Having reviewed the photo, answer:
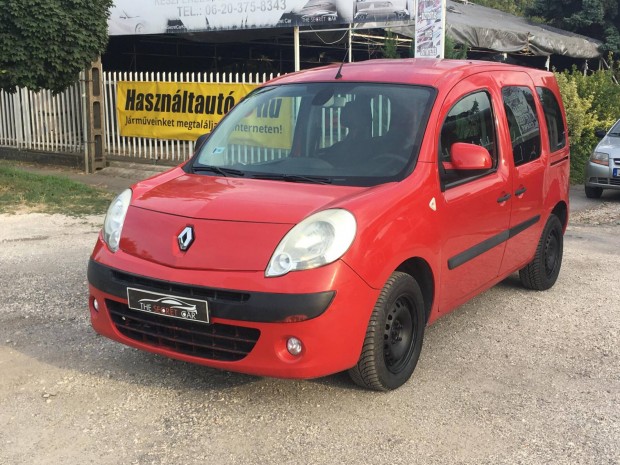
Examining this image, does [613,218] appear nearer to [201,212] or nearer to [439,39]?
[439,39]

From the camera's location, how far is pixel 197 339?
343cm

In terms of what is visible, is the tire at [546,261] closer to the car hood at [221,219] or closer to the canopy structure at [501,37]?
the car hood at [221,219]

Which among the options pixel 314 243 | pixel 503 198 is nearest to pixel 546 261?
pixel 503 198

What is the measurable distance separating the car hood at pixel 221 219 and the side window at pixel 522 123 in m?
1.79

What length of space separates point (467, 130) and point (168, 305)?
2.25 metres

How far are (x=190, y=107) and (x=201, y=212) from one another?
9.24 meters

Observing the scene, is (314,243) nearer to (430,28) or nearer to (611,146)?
(430,28)

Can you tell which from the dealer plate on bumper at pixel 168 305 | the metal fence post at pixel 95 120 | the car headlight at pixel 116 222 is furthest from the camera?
the metal fence post at pixel 95 120

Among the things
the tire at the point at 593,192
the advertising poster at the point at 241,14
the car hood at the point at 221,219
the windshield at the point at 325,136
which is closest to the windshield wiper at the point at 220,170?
the windshield at the point at 325,136

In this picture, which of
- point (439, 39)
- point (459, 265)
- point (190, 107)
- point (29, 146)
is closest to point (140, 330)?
point (459, 265)

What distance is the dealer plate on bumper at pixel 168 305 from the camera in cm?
328

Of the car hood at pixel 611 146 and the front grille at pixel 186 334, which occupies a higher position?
the car hood at pixel 611 146

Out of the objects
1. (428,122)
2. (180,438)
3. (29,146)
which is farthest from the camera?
(29,146)

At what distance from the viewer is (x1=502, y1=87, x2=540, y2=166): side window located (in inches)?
194
